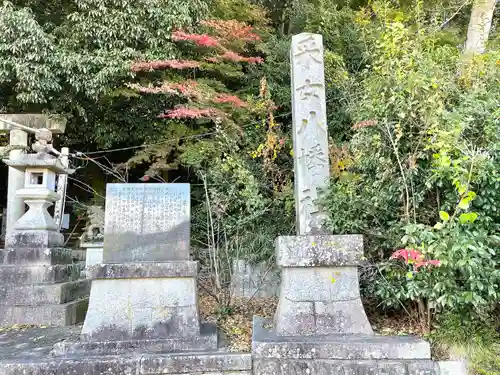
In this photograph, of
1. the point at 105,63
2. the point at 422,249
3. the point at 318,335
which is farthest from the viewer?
the point at 105,63

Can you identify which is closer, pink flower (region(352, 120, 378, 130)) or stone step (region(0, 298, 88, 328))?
pink flower (region(352, 120, 378, 130))

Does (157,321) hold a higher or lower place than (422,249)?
lower

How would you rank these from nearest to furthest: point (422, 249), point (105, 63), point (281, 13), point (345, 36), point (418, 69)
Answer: point (422, 249)
point (418, 69)
point (105, 63)
point (345, 36)
point (281, 13)

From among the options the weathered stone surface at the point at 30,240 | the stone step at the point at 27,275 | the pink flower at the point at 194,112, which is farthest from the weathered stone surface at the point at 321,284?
the pink flower at the point at 194,112

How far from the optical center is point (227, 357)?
126 inches

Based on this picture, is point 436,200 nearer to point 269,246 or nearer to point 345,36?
point 269,246

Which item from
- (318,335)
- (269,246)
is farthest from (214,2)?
(318,335)

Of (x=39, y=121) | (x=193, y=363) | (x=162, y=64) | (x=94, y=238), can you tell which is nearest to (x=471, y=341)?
(x=193, y=363)

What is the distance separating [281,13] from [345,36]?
266 cm

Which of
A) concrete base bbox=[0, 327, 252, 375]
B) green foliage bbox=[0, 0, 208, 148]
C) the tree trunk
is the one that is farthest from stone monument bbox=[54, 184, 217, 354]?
the tree trunk

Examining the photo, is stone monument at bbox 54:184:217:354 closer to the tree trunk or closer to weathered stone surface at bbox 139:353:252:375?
weathered stone surface at bbox 139:353:252:375

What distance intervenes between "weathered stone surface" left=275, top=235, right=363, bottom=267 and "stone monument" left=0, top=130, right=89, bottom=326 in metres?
3.71

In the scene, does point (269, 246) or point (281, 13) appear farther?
point (281, 13)

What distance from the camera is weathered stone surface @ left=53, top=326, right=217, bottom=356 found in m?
3.40
